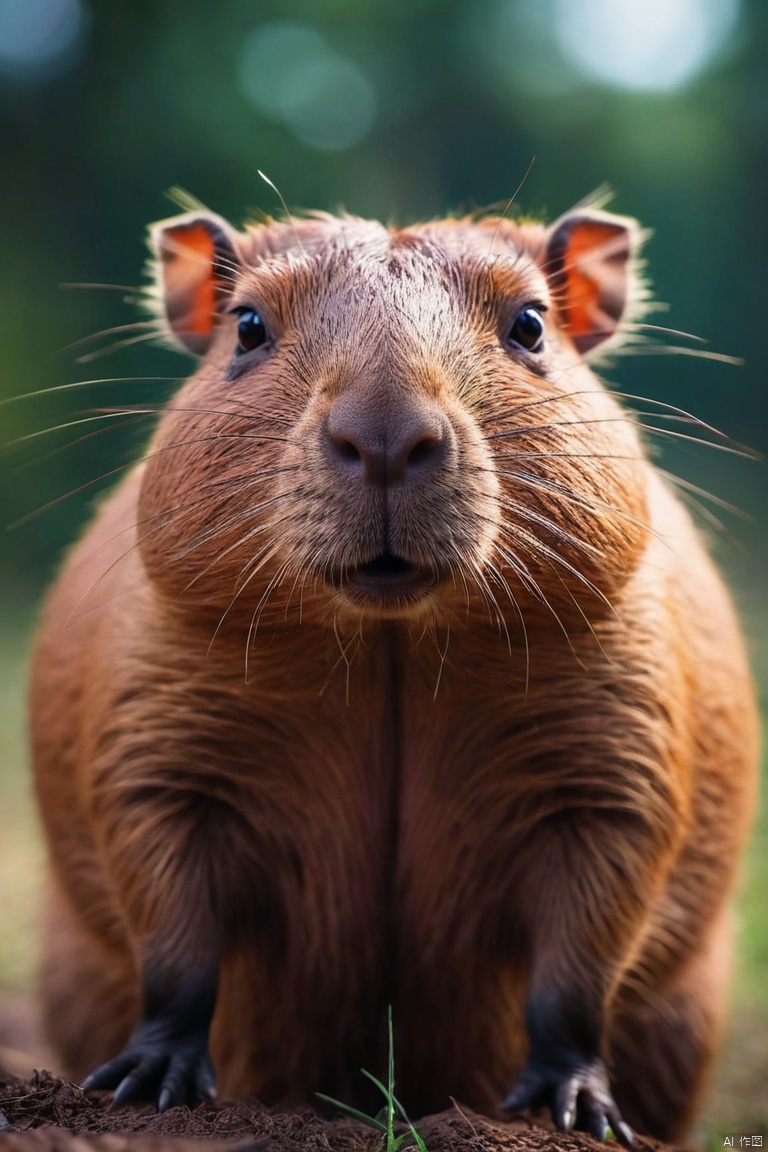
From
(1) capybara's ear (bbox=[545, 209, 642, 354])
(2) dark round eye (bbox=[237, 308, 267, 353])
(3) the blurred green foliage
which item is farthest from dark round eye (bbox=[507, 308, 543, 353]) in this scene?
(3) the blurred green foliage

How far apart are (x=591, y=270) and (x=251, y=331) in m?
1.21

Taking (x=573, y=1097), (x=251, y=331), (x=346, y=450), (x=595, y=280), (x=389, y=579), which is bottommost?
(x=573, y=1097)

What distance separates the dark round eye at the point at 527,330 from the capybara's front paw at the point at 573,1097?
1.99 metres

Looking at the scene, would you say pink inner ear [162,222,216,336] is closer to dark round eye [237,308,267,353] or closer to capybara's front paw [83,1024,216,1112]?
dark round eye [237,308,267,353]

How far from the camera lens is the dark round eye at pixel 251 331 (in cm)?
375

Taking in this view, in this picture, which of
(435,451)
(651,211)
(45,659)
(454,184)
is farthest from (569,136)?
(435,451)

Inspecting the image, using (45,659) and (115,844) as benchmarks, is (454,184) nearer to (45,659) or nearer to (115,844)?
→ (45,659)

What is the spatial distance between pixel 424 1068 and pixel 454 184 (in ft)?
41.7

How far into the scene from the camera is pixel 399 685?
12.6ft

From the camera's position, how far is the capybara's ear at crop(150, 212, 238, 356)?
166 inches

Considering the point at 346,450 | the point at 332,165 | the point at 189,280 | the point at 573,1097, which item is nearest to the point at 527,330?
the point at 346,450

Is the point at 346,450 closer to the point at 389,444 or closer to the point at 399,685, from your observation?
the point at 389,444

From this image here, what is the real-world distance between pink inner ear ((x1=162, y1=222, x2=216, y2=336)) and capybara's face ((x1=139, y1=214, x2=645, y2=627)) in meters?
0.16

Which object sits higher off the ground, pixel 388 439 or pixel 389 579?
pixel 388 439
